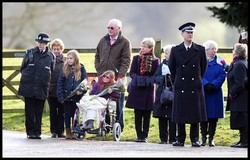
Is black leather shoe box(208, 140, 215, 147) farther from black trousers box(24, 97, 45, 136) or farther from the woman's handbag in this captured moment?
black trousers box(24, 97, 45, 136)

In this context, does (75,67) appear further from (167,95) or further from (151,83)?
(167,95)

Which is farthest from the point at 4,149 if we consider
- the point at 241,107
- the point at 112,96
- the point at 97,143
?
the point at 241,107

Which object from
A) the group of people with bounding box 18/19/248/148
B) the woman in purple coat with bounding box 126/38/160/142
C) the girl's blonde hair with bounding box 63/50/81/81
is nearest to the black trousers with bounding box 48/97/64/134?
the group of people with bounding box 18/19/248/148

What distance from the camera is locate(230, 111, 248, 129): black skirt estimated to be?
597 inches

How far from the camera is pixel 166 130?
1609 centimetres

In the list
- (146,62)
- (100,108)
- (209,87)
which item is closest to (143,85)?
(146,62)

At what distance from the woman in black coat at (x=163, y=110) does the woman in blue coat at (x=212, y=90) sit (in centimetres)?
61

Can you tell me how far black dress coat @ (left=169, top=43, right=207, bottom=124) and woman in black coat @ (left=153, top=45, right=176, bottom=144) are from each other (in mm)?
831

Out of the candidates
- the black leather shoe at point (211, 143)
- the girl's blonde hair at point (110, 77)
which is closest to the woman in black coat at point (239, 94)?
the black leather shoe at point (211, 143)

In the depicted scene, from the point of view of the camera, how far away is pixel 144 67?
16.3 meters

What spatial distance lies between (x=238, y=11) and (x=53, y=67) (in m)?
9.58

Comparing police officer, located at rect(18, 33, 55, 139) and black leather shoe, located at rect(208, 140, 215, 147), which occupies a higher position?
police officer, located at rect(18, 33, 55, 139)

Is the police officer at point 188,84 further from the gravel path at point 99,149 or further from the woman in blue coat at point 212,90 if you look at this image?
the woman in blue coat at point 212,90

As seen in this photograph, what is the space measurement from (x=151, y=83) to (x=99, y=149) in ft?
8.12
